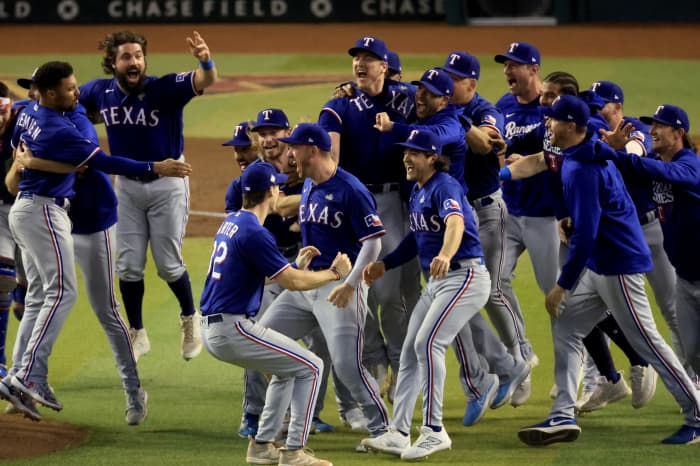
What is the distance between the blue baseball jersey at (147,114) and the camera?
8.69 meters

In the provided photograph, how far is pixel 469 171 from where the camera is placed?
8.66 m

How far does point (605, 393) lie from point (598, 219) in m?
1.69

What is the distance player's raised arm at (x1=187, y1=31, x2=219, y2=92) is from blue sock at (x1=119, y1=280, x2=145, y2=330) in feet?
5.02

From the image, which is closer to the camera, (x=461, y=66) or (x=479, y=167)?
(x=461, y=66)

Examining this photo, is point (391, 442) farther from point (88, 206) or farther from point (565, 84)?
point (565, 84)

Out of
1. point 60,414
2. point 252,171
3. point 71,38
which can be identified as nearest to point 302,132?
point 252,171

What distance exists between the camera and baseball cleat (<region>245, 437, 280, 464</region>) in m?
7.24

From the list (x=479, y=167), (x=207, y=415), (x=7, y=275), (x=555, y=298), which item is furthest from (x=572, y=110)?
(x=7, y=275)

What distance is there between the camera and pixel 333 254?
757cm

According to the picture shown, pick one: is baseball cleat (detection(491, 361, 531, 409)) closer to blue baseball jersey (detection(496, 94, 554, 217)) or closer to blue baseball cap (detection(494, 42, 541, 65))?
blue baseball jersey (detection(496, 94, 554, 217))

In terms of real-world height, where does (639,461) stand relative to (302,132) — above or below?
below

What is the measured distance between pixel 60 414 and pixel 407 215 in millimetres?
2733

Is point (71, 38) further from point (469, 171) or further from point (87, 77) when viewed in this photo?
point (469, 171)

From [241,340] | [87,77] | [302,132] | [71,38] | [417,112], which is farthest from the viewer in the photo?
[71,38]
